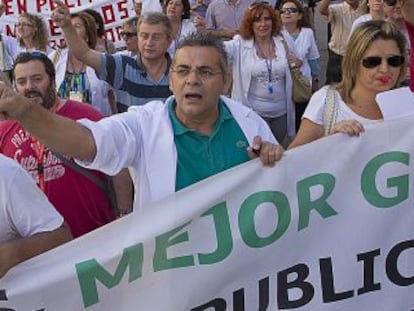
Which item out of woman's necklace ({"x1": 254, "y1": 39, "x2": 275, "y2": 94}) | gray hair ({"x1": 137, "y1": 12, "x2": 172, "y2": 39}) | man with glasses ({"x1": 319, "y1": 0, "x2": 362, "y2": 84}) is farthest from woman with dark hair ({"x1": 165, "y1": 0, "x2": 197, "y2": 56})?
gray hair ({"x1": 137, "y1": 12, "x2": 172, "y2": 39})

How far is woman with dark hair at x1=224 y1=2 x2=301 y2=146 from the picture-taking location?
6.69 meters

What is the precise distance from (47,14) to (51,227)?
17.1 ft

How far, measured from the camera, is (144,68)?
5609 mm

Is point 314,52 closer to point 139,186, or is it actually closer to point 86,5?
point 86,5

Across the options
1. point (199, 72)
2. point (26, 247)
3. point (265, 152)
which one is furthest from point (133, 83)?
point (26, 247)

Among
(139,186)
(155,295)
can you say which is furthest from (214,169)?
(155,295)

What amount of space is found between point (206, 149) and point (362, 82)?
3.11 feet

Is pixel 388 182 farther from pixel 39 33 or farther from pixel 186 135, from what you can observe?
pixel 39 33

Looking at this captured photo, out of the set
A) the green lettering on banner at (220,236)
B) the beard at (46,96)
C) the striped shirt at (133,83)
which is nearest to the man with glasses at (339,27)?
the striped shirt at (133,83)

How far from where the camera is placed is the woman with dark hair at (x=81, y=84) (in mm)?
6113

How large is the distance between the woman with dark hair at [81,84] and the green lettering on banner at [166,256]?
2854mm

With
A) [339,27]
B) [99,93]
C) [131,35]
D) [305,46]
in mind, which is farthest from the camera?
[339,27]

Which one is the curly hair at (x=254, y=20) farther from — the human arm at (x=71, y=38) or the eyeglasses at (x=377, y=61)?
the eyeglasses at (x=377, y=61)

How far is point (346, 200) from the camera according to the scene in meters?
3.44
